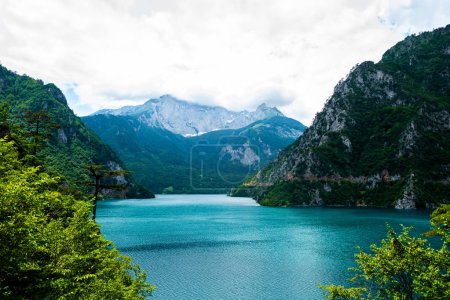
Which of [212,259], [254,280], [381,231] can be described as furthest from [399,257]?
[381,231]

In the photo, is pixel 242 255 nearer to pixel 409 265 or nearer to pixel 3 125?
pixel 3 125

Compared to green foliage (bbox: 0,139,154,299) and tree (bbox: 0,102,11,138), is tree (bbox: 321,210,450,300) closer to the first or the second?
green foliage (bbox: 0,139,154,299)

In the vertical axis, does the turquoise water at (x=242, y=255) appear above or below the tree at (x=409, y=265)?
below

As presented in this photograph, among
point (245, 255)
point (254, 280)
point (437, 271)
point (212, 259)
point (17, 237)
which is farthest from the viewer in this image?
point (245, 255)

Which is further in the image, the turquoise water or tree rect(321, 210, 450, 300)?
the turquoise water

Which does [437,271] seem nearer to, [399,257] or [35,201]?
[399,257]

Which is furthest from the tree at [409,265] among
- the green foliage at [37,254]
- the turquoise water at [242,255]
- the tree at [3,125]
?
the tree at [3,125]

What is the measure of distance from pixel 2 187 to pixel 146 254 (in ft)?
264

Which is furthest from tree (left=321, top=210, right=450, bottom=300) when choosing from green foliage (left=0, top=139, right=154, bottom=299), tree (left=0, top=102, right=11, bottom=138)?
tree (left=0, top=102, right=11, bottom=138)

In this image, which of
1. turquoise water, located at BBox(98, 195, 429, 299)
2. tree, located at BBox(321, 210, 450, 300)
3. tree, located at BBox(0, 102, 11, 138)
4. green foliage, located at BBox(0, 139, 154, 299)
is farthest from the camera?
turquoise water, located at BBox(98, 195, 429, 299)

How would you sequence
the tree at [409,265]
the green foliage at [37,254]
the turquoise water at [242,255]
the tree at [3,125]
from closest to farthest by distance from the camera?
the green foliage at [37,254] < the tree at [409,265] < the tree at [3,125] < the turquoise water at [242,255]

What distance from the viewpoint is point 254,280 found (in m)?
77.3

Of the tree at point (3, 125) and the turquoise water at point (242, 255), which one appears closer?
the tree at point (3, 125)

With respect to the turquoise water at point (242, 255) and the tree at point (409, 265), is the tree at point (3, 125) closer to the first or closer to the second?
the turquoise water at point (242, 255)
